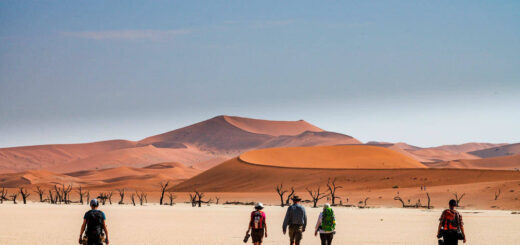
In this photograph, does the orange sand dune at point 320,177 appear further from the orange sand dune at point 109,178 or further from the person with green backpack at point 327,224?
the person with green backpack at point 327,224

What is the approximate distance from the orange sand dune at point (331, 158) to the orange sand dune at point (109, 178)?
1795cm

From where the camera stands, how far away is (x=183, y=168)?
167500 millimetres

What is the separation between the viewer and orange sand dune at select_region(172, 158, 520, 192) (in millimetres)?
82812

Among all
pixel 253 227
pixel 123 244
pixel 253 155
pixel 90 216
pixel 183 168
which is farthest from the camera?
pixel 183 168

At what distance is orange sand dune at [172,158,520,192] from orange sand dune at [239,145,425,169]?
644 centimetres

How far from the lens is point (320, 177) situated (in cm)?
9662

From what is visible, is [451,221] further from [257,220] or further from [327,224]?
[257,220]

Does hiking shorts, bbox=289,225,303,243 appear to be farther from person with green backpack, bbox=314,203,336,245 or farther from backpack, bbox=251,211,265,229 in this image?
backpack, bbox=251,211,265,229

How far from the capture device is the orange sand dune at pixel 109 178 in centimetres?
12244

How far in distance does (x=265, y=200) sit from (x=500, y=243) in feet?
180

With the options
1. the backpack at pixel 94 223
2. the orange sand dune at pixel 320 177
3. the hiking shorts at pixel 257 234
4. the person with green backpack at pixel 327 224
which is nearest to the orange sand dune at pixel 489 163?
the orange sand dune at pixel 320 177

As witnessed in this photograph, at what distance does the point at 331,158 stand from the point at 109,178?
4713 centimetres

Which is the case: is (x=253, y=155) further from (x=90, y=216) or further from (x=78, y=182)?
(x=90, y=216)

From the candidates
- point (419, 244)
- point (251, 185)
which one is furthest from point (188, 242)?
point (251, 185)
